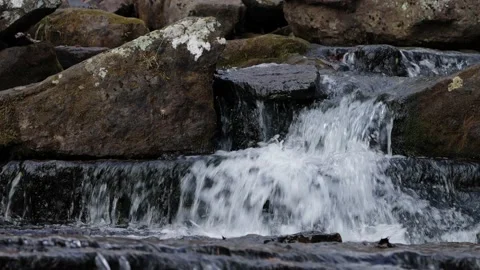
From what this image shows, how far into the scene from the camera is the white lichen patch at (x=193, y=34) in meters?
7.49

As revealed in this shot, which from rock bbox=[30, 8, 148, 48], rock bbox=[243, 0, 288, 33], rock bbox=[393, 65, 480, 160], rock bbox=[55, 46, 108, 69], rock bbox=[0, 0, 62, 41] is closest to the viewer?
rock bbox=[393, 65, 480, 160]

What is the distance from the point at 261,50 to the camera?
1159 cm

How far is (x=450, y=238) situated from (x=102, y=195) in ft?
9.90

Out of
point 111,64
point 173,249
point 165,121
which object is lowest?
point 173,249

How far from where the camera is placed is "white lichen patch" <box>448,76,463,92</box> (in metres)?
7.04

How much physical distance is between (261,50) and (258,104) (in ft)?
13.2

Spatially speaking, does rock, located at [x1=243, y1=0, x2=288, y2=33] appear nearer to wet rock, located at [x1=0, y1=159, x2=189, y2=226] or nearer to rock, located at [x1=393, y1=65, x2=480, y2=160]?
rock, located at [x1=393, y1=65, x2=480, y2=160]

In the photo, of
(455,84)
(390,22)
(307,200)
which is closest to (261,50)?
(390,22)

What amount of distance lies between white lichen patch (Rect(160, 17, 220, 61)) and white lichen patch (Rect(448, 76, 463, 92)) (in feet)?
7.70

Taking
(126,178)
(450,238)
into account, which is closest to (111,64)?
(126,178)

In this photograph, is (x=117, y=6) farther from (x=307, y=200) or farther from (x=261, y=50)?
(x=307, y=200)

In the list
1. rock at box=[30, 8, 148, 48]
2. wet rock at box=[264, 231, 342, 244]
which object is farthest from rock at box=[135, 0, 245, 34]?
wet rock at box=[264, 231, 342, 244]

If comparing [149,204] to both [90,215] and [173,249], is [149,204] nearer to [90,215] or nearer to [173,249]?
[90,215]

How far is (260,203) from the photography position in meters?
6.33
